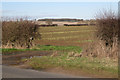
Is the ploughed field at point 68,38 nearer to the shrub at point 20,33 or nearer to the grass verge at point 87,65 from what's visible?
the shrub at point 20,33

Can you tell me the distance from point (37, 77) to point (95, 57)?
5.72m

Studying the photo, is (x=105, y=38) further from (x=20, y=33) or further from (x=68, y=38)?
(x=68, y=38)

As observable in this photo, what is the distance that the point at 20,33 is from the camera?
77.0ft

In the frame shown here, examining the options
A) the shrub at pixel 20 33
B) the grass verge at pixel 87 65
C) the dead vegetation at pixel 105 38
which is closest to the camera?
the grass verge at pixel 87 65

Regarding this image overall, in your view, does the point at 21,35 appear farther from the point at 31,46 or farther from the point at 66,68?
the point at 66,68

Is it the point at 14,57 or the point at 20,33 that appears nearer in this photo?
the point at 14,57

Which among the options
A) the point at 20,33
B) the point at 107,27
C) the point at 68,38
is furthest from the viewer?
the point at 68,38

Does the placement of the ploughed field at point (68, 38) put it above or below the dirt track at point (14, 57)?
above

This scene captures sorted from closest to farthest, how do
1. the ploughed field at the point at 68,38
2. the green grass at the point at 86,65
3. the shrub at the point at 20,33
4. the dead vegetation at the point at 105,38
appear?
the green grass at the point at 86,65 → the dead vegetation at the point at 105,38 → the ploughed field at the point at 68,38 → the shrub at the point at 20,33

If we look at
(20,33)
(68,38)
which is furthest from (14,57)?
(68,38)

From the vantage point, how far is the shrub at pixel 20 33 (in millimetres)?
23359

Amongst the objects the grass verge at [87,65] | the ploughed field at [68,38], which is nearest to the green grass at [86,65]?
the grass verge at [87,65]

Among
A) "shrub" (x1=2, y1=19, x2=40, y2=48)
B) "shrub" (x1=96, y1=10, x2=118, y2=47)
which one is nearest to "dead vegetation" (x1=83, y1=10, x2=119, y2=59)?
"shrub" (x1=96, y1=10, x2=118, y2=47)

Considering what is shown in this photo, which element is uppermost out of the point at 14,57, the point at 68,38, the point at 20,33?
the point at 20,33
